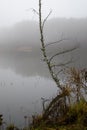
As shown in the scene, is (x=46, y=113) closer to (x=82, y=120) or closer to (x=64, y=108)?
(x=64, y=108)

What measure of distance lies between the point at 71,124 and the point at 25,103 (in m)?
11.9

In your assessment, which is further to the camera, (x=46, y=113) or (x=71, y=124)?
(x=46, y=113)

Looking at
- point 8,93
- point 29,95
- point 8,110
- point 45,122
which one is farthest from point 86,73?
point 8,93

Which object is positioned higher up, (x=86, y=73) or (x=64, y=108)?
(x=86, y=73)

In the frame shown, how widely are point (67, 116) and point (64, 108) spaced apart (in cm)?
53

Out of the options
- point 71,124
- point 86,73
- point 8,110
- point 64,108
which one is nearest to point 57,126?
point 71,124

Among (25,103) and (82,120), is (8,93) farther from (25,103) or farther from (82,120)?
(82,120)

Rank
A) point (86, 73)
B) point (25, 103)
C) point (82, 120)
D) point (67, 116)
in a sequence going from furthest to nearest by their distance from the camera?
point (25, 103)
point (86, 73)
point (67, 116)
point (82, 120)

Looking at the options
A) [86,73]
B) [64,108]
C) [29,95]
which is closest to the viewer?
[64,108]

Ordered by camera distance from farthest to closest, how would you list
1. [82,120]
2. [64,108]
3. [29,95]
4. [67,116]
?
[29,95] < [64,108] < [67,116] < [82,120]

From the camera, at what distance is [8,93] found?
21.7 m

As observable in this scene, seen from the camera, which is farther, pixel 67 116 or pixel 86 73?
pixel 86 73

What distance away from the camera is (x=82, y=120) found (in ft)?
18.4

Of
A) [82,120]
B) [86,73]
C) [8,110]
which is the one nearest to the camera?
[82,120]
